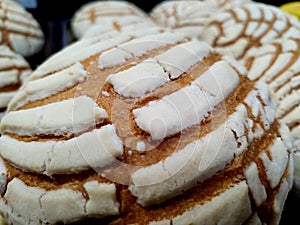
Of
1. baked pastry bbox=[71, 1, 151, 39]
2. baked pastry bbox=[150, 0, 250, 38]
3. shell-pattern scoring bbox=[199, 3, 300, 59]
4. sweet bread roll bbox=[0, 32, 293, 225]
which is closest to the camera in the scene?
sweet bread roll bbox=[0, 32, 293, 225]

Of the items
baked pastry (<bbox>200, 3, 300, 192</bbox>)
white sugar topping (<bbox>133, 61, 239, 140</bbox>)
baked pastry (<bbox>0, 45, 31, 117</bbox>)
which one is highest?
white sugar topping (<bbox>133, 61, 239, 140</bbox>)

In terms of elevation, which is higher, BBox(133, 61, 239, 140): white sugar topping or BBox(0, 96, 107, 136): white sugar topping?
BBox(133, 61, 239, 140): white sugar topping

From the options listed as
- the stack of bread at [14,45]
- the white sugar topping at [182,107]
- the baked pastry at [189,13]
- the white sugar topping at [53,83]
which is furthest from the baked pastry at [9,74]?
the baked pastry at [189,13]

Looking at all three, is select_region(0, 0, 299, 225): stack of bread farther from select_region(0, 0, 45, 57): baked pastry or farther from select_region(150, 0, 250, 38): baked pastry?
select_region(150, 0, 250, 38): baked pastry

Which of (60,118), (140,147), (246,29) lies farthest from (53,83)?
(246,29)

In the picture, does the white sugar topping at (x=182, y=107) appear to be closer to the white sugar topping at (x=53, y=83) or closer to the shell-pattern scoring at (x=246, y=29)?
the white sugar topping at (x=53, y=83)

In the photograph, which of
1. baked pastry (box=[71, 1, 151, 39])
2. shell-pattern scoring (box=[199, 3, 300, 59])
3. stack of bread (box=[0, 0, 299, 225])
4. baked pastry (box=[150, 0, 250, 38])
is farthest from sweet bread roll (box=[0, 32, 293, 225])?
baked pastry (box=[71, 1, 151, 39])

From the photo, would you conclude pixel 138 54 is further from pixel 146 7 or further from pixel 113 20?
pixel 146 7
